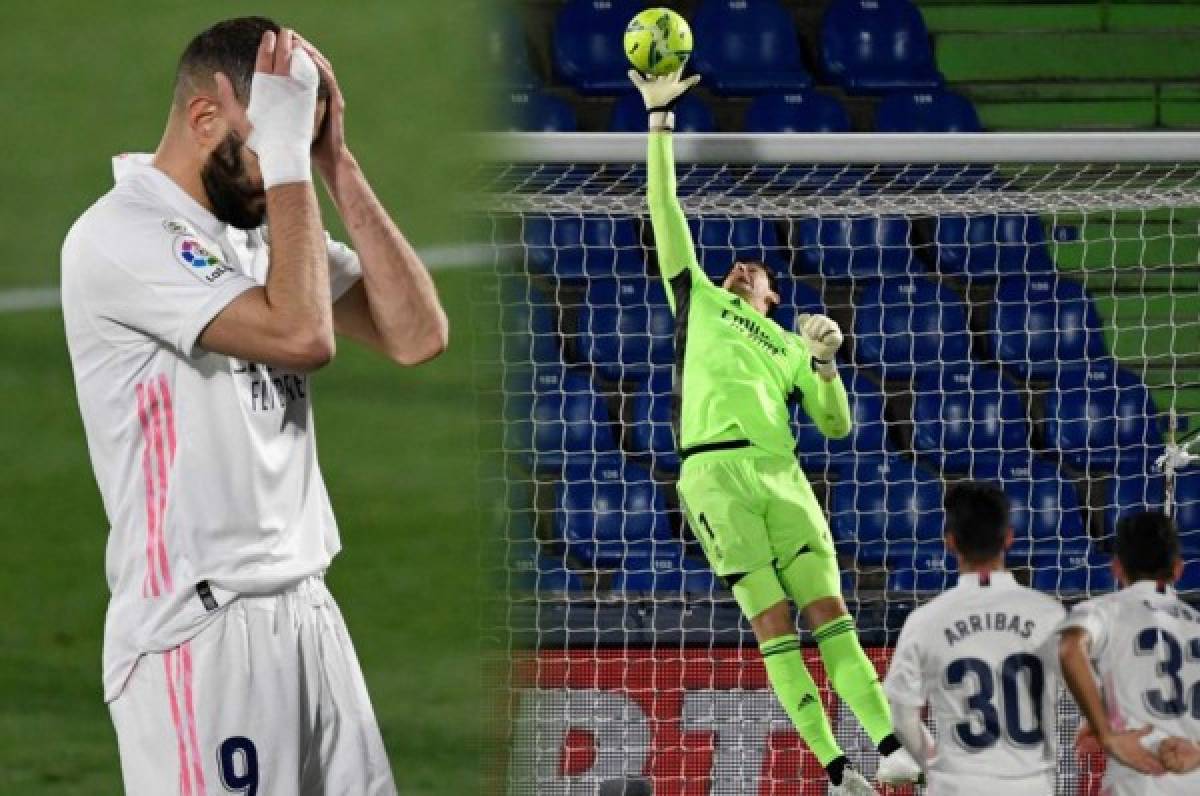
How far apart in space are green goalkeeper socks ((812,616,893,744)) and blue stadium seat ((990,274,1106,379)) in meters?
2.25

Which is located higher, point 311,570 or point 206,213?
point 206,213

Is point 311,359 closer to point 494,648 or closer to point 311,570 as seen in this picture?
point 311,570

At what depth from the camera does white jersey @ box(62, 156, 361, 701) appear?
2.71m

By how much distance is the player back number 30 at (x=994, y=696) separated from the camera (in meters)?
3.97

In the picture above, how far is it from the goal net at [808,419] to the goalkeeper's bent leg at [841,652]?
68 centimetres

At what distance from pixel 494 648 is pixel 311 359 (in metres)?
4.04

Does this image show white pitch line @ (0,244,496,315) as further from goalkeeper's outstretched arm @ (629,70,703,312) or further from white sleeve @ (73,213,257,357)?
white sleeve @ (73,213,257,357)

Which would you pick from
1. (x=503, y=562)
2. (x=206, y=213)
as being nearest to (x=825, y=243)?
(x=503, y=562)

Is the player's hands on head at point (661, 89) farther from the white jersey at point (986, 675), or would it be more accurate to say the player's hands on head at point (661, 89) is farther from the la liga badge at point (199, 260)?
the la liga badge at point (199, 260)

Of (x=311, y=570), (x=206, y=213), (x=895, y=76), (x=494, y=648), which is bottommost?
(x=494, y=648)

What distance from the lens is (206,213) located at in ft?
9.30

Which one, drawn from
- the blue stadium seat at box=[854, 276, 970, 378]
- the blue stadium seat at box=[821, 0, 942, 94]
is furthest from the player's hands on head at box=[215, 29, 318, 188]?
the blue stadium seat at box=[821, 0, 942, 94]

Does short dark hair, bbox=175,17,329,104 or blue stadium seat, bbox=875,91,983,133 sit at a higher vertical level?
blue stadium seat, bbox=875,91,983,133

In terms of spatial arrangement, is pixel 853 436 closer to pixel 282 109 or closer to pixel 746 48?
pixel 746 48
